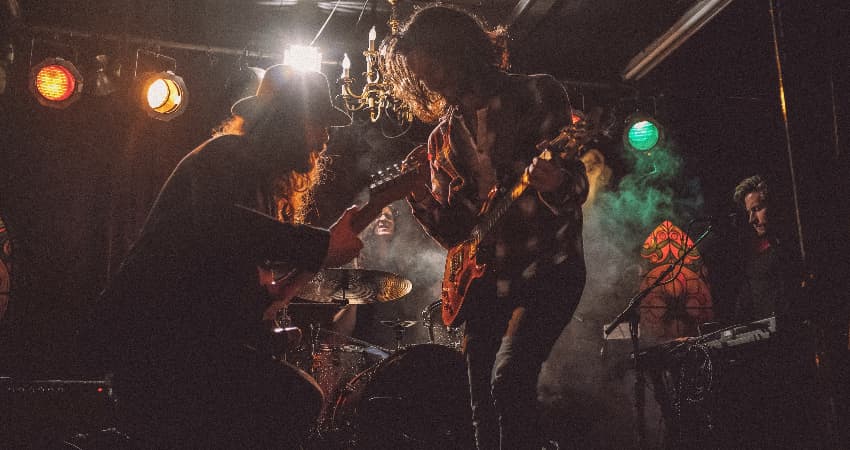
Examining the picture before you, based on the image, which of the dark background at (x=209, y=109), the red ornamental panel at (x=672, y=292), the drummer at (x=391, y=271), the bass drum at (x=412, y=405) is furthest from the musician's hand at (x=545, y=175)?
the red ornamental panel at (x=672, y=292)

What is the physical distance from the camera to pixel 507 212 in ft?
8.84

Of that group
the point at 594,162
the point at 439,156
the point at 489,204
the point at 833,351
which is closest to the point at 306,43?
the point at 594,162

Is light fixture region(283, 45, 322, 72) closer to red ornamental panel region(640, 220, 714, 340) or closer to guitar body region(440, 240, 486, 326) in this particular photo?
guitar body region(440, 240, 486, 326)

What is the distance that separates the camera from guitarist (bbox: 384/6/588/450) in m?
2.39

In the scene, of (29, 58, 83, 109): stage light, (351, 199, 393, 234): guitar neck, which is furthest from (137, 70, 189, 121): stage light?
(351, 199, 393, 234): guitar neck

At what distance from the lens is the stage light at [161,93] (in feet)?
22.7

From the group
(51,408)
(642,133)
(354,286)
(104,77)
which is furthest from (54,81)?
(642,133)

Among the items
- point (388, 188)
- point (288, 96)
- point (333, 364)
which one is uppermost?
point (288, 96)

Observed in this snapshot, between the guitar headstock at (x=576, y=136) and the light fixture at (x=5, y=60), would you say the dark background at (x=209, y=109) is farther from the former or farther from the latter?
the guitar headstock at (x=576, y=136)

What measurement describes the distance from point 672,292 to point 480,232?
298 inches

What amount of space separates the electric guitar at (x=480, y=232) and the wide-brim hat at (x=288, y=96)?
94cm

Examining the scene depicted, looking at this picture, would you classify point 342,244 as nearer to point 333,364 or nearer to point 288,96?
point 288,96

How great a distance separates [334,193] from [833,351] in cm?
779

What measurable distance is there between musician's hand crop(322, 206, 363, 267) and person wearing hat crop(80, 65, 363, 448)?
0.17 metres
